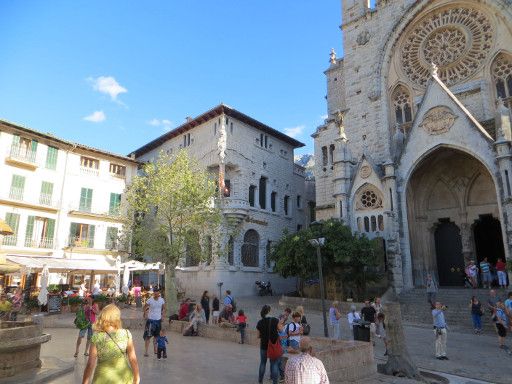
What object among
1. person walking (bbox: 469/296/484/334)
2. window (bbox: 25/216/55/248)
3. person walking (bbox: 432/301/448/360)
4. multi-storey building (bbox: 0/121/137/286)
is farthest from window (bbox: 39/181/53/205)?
person walking (bbox: 469/296/484/334)

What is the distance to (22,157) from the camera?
29219mm

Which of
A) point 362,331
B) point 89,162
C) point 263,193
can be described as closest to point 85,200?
point 89,162

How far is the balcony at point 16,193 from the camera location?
2834cm

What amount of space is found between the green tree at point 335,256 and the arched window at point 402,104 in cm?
1006

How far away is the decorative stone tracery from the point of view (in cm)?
2497

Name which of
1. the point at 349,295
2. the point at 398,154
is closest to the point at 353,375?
the point at 349,295

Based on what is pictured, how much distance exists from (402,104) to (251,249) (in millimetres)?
16281

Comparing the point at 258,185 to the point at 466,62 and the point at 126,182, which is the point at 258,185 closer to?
the point at 126,182

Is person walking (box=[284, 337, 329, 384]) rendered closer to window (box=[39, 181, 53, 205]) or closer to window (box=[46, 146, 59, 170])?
window (box=[39, 181, 53, 205])

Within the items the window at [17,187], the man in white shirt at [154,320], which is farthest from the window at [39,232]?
the man in white shirt at [154,320]

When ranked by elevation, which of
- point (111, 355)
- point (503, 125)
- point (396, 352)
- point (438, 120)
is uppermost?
point (438, 120)

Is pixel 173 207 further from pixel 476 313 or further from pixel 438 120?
pixel 438 120

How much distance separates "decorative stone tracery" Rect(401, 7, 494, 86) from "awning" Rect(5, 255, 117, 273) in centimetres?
2441

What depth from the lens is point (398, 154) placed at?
81.0ft
